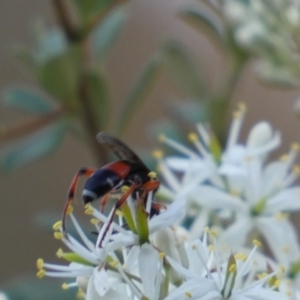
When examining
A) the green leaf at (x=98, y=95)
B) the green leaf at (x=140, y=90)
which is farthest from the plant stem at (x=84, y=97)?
the green leaf at (x=140, y=90)

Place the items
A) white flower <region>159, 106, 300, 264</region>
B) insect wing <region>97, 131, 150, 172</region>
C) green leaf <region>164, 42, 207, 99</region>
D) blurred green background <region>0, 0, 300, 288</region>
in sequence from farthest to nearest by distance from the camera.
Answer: blurred green background <region>0, 0, 300, 288</region>
green leaf <region>164, 42, 207, 99</region>
white flower <region>159, 106, 300, 264</region>
insect wing <region>97, 131, 150, 172</region>

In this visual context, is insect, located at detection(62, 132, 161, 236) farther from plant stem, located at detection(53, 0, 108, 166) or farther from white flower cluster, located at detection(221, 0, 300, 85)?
plant stem, located at detection(53, 0, 108, 166)

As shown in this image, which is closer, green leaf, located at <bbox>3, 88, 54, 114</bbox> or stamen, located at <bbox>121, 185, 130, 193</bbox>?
stamen, located at <bbox>121, 185, 130, 193</bbox>

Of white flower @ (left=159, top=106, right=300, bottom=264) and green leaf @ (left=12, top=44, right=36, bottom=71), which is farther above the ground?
green leaf @ (left=12, top=44, right=36, bottom=71)

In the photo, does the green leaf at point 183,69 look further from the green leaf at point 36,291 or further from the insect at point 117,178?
the insect at point 117,178

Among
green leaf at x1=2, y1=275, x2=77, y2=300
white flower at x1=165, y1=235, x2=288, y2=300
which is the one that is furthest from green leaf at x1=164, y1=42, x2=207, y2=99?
white flower at x1=165, y1=235, x2=288, y2=300

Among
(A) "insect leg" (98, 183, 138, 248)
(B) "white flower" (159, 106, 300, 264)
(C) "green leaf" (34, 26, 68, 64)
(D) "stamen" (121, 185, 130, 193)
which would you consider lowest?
(B) "white flower" (159, 106, 300, 264)
